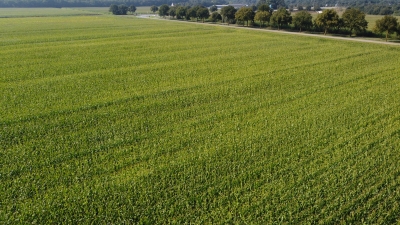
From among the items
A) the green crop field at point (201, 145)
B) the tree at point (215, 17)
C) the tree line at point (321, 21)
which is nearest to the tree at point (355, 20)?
the tree line at point (321, 21)

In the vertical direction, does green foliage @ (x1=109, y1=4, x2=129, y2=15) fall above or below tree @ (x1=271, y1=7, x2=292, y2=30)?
above

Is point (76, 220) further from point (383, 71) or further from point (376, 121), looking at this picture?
point (383, 71)

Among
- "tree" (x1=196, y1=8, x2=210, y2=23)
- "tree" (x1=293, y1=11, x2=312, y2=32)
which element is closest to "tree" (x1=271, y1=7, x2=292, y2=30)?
"tree" (x1=293, y1=11, x2=312, y2=32)

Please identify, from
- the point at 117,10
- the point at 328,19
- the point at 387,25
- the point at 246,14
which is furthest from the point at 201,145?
the point at 117,10

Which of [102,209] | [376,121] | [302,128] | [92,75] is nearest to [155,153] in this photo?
[102,209]

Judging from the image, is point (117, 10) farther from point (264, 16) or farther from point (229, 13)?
point (264, 16)

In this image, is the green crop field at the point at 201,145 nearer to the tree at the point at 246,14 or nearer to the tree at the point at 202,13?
the tree at the point at 246,14

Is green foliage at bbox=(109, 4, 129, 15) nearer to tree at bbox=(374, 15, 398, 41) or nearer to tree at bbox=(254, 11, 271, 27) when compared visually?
tree at bbox=(254, 11, 271, 27)
